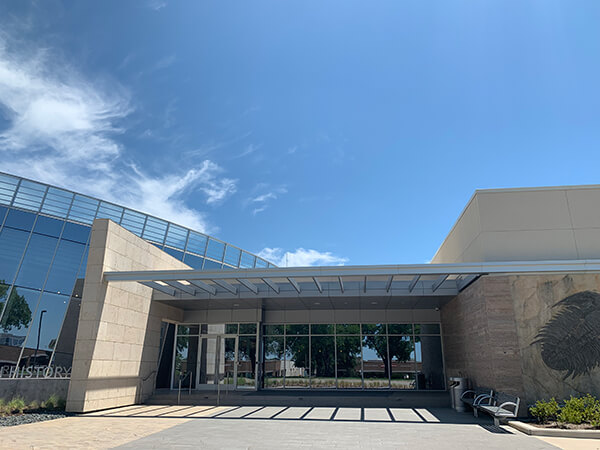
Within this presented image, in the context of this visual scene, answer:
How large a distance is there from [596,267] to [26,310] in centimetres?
1976

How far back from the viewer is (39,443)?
821cm

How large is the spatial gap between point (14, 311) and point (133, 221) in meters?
9.41

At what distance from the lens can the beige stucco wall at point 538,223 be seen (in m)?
12.6

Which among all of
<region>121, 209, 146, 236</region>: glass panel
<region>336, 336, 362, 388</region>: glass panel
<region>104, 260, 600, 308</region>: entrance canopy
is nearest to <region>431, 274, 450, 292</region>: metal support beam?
<region>104, 260, 600, 308</region>: entrance canopy

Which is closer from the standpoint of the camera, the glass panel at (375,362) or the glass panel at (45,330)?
the glass panel at (45,330)

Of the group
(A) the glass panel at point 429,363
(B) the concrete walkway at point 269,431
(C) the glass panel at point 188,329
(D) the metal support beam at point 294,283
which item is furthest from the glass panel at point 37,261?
(A) the glass panel at point 429,363

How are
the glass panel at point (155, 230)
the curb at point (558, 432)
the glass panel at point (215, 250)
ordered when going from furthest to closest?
the glass panel at point (215, 250)
the glass panel at point (155, 230)
the curb at point (558, 432)

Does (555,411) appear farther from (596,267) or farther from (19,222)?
(19,222)

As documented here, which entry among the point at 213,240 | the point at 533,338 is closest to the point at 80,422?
the point at 533,338

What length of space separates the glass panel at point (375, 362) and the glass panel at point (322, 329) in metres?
1.66

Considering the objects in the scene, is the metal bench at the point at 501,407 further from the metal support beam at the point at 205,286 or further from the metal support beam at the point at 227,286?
the metal support beam at the point at 205,286

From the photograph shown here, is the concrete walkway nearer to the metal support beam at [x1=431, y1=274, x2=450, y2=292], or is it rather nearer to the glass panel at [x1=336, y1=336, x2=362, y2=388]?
the metal support beam at [x1=431, y1=274, x2=450, y2=292]

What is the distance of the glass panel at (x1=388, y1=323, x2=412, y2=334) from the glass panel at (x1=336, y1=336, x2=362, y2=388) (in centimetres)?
162

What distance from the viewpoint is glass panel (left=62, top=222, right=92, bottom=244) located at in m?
20.0
